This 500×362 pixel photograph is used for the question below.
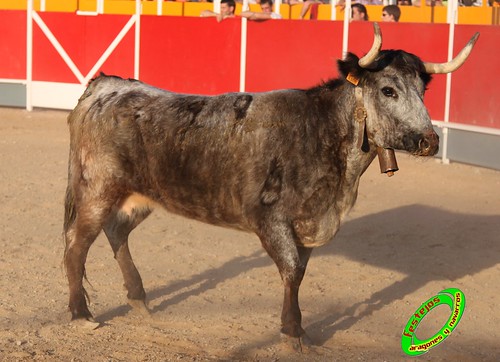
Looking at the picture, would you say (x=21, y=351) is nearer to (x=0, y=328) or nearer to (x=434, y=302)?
(x=0, y=328)

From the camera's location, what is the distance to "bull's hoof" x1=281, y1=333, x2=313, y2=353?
17.6ft

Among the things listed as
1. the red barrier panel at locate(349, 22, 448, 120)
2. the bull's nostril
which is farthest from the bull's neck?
the red barrier panel at locate(349, 22, 448, 120)

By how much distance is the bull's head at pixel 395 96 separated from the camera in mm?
5191

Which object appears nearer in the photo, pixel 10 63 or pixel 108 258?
pixel 108 258

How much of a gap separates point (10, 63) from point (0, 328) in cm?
1065

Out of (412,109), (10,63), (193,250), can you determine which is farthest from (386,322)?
(10,63)

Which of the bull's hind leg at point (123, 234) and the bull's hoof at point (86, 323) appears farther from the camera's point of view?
the bull's hind leg at point (123, 234)

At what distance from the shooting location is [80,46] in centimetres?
1537

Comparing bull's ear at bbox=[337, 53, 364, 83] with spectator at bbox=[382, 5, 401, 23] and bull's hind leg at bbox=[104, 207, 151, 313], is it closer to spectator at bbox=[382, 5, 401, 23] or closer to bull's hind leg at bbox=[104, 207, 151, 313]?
bull's hind leg at bbox=[104, 207, 151, 313]

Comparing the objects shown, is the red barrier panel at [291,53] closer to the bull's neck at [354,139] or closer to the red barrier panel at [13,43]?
the red barrier panel at [13,43]

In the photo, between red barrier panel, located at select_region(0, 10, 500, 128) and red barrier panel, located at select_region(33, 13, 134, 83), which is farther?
red barrier panel, located at select_region(33, 13, 134, 83)

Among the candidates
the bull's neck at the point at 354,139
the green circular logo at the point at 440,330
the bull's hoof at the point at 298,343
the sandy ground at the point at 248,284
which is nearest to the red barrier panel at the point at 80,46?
the sandy ground at the point at 248,284

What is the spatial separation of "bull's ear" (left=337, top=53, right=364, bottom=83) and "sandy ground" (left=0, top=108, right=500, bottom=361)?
1.42 m

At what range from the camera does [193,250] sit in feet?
24.7
